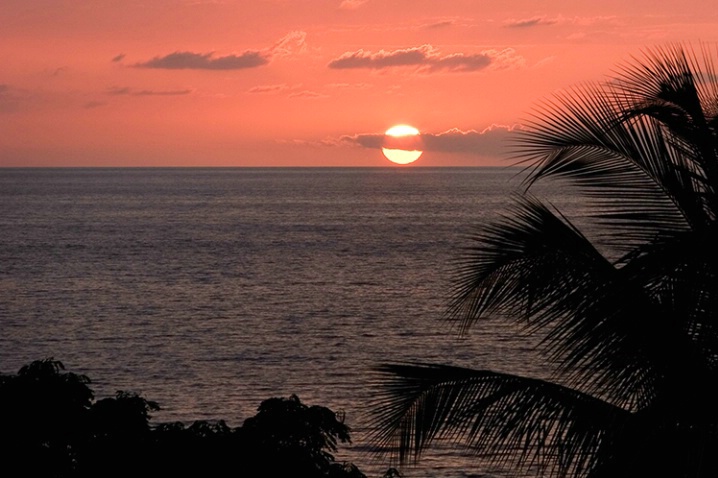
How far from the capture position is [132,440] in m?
11.6

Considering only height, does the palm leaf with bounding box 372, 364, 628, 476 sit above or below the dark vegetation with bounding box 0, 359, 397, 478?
above

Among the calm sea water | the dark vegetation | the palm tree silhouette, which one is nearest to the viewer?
the palm tree silhouette

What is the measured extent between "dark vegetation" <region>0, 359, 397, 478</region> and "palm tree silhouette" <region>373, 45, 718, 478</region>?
3074 millimetres

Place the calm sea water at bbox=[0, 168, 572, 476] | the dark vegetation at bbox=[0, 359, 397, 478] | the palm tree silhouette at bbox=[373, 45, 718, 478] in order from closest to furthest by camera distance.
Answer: the palm tree silhouette at bbox=[373, 45, 718, 478]
the dark vegetation at bbox=[0, 359, 397, 478]
the calm sea water at bbox=[0, 168, 572, 476]

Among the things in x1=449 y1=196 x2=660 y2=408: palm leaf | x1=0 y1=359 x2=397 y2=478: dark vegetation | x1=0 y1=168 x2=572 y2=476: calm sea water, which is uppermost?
x1=449 y1=196 x2=660 y2=408: palm leaf

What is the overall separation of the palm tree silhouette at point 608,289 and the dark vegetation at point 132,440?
10.1 feet

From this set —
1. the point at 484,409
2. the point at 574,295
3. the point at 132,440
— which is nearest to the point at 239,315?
the point at 132,440

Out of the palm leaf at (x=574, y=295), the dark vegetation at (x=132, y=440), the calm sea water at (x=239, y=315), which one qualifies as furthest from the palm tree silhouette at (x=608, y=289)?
the dark vegetation at (x=132, y=440)

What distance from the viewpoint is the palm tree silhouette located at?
7.47 metres

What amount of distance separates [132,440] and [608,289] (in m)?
6.13

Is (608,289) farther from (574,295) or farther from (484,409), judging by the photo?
(484,409)

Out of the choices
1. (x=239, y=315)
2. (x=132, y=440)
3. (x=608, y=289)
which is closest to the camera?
(x=608, y=289)

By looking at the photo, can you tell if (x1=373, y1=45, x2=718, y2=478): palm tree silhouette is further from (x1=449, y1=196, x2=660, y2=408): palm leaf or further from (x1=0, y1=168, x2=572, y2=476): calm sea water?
(x1=0, y1=168, x2=572, y2=476): calm sea water

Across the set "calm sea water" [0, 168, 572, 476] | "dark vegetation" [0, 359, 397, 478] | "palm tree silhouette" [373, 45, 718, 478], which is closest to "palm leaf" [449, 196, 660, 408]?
"palm tree silhouette" [373, 45, 718, 478]
